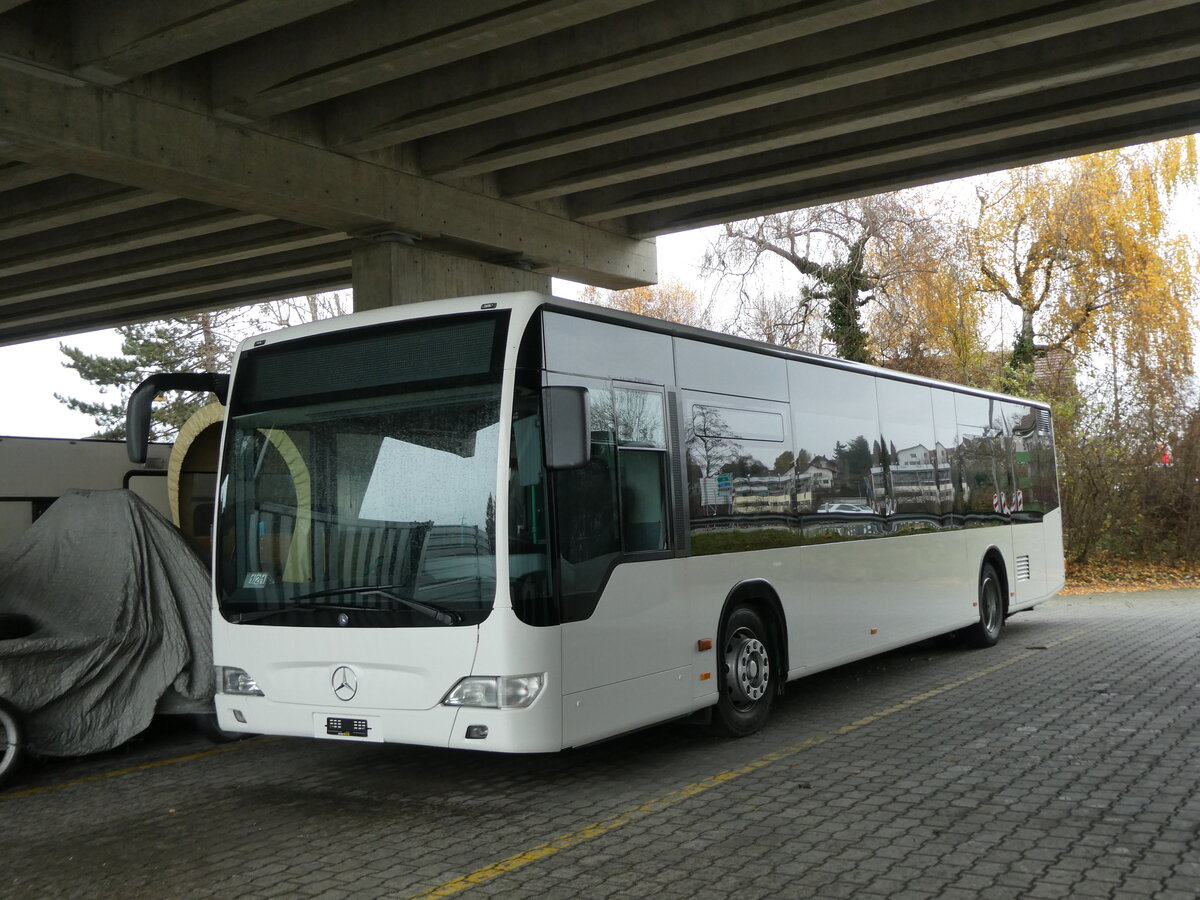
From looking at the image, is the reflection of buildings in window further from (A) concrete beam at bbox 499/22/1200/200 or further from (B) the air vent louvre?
(A) concrete beam at bbox 499/22/1200/200

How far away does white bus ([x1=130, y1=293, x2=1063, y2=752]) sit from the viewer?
666 centimetres

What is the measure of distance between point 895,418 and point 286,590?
6.83 meters

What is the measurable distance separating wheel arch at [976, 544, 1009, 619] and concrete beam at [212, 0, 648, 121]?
26.4 ft

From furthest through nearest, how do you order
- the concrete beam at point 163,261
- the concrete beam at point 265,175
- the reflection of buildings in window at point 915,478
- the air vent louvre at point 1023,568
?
the concrete beam at point 163,261, the air vent louvre at point 1023,568, the reflection of buildings in window at point 915,478, the concrete beam at point 265,175

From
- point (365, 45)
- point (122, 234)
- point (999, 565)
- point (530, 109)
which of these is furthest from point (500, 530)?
point (122, 234)

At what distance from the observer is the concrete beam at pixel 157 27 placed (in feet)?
30.5

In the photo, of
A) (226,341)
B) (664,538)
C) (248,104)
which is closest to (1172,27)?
(664,538)

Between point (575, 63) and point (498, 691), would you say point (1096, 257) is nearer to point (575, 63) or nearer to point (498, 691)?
point (575, 63)

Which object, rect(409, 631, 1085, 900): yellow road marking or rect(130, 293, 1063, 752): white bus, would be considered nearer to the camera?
rect(409, 631, 1085, 900): yellow road marking

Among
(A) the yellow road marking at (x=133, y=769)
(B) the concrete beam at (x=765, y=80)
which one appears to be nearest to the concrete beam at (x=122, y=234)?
(B) the concrete beam at (x=765, y=80)

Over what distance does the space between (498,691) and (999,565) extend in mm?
9615

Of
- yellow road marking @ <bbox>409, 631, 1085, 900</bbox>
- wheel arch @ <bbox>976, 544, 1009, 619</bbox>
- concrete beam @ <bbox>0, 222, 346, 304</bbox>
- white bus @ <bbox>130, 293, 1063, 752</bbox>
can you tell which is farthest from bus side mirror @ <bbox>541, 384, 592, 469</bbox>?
concrete beam @ <bbox>0, 222, 346, 304</bbox>

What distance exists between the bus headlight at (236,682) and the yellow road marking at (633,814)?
226 centimetres

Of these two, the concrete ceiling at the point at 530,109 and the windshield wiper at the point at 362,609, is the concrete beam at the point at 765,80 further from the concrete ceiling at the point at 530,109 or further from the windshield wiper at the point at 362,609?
the windshield wiper at the point at 362,609
